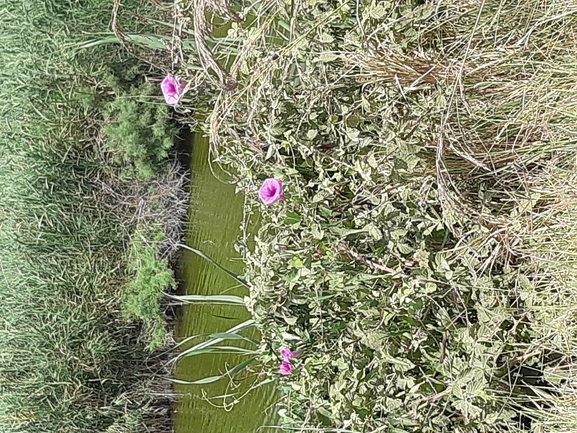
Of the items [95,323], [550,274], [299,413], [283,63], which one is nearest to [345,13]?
[283,63]

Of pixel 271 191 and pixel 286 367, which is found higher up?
pixel 271 191

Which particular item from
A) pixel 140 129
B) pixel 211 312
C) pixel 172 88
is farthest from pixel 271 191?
pixel 140 129

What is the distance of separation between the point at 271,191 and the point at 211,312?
1.08 m

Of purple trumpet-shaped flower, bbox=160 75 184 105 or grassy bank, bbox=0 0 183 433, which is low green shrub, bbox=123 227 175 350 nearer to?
grassy bank, bbox=0 0 183 433

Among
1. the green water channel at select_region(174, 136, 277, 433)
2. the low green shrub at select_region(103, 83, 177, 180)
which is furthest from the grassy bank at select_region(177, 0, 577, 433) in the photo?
the low green shrub at select_region(103, 83, 177, 180)

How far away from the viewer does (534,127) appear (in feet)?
3.59

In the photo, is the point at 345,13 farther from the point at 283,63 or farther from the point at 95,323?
the point at 95,323

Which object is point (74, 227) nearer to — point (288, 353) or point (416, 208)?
point (288, 353)

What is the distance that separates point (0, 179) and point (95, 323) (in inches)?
27.9

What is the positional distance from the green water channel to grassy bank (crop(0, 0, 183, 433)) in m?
0.10

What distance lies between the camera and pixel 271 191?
4.60 feet

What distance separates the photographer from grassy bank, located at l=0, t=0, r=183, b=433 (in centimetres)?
254

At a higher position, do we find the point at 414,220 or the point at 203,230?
the point at 414,220

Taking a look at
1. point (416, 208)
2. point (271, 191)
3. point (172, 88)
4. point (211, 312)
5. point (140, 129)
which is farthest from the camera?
point (140, 129)
